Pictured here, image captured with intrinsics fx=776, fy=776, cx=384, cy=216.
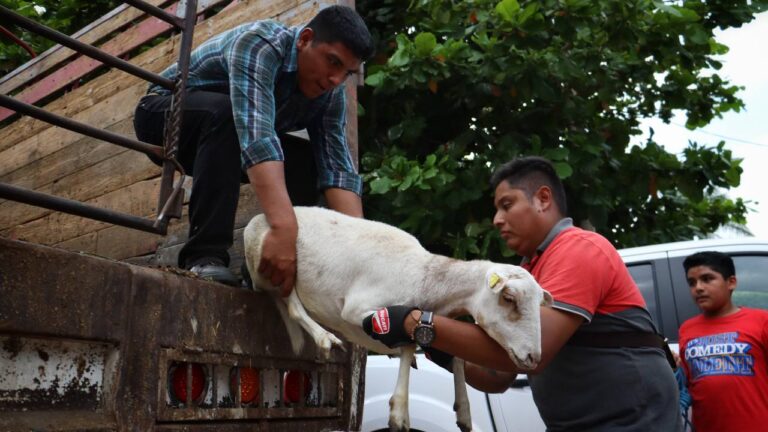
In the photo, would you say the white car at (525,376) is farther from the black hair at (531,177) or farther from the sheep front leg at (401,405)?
the sheep front leg at (401,405)

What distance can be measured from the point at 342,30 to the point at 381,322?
107 cm

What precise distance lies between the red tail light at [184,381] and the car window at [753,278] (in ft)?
10.9

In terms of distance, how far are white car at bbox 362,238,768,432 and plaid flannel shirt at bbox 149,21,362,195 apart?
1.56 meters

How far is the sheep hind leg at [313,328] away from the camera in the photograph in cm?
241

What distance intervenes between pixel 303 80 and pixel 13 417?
63.3 inches

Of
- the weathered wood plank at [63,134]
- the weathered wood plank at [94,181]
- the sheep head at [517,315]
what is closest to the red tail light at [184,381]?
the sheep head at [517,315]

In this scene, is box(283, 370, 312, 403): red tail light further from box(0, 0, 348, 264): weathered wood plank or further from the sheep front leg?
box(0, 0, 348, 264): weathered wood plank

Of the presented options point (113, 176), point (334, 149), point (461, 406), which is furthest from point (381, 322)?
point (113, 176)

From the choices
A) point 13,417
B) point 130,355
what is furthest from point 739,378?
point 13,417

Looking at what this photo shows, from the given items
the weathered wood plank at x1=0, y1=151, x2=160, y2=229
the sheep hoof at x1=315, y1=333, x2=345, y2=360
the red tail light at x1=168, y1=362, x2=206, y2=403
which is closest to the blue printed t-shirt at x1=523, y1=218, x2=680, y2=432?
the sheep hoof at x1=315, y1=333, x2=345, y2=360

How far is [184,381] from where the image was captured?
203 cm

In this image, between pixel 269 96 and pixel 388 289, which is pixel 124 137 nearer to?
pixel 269 96

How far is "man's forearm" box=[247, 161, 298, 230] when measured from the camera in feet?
8.24

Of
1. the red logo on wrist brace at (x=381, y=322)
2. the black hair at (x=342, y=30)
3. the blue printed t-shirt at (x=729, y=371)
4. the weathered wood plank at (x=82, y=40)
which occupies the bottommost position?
the blue printed t-shirt at (x=729, y=371)
